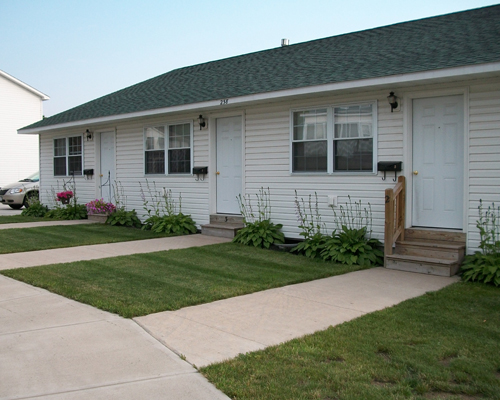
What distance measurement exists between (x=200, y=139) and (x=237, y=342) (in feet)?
24.8

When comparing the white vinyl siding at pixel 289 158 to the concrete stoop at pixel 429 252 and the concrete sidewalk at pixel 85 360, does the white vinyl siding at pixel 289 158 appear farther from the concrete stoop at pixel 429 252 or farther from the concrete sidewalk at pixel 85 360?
the concrete sidewalk at pixel 85 360

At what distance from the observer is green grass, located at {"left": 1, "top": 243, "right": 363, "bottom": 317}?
5.62 metres

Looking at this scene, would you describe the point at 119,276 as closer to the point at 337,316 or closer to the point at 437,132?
the point at 337,316

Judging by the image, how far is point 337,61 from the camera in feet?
31.0

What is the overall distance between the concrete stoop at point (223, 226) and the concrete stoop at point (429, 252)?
140 inches

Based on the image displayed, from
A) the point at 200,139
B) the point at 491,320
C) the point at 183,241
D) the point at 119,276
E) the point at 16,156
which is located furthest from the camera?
the point at 16,156

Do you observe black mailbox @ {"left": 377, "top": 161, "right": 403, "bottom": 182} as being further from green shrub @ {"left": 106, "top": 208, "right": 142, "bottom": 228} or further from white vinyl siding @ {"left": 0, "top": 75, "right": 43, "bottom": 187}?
white vinyl siding @ {"left": 0, "top": 75, "right": 43, "bottom": 187}

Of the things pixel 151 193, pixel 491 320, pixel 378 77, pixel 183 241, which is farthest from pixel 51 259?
pixel 491 320

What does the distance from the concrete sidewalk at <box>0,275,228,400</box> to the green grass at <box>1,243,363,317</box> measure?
448 millimetres

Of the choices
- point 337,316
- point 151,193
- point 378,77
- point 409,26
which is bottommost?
point 337,316

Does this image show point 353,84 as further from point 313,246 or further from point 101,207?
point 101,207

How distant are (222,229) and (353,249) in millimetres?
3345

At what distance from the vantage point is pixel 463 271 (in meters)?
7.18

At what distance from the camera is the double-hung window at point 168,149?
1178 centimetres
